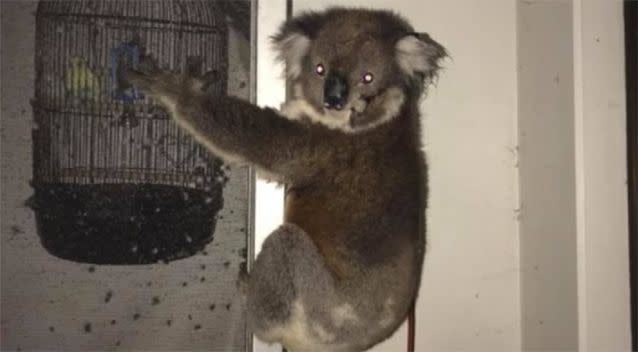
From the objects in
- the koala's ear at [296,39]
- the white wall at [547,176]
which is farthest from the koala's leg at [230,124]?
the white wall at [547,176]

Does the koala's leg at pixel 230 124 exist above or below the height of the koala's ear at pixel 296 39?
below

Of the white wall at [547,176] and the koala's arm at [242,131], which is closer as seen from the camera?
the koala's arm at [242,131]

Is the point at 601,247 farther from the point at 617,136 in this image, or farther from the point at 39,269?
the point at 39,269

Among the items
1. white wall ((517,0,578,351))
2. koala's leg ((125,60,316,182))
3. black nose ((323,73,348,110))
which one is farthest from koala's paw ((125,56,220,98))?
white wall ((517,0,578,351))

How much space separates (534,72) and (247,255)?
4.20ft

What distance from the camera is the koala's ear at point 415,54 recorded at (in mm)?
1954

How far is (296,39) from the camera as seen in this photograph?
1.99m

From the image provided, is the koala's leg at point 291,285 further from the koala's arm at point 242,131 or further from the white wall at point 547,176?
the white wall at point 547,176

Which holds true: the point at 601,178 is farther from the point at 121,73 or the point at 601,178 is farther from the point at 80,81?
the point at 80,81

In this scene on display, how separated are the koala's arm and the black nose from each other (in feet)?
0.48

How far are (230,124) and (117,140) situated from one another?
0.42 metres

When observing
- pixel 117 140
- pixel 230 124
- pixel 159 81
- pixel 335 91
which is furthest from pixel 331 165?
pixel 117 140

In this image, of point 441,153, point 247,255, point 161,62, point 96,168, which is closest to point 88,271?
point 96,168

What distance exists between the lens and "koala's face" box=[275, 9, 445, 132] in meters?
1.90
